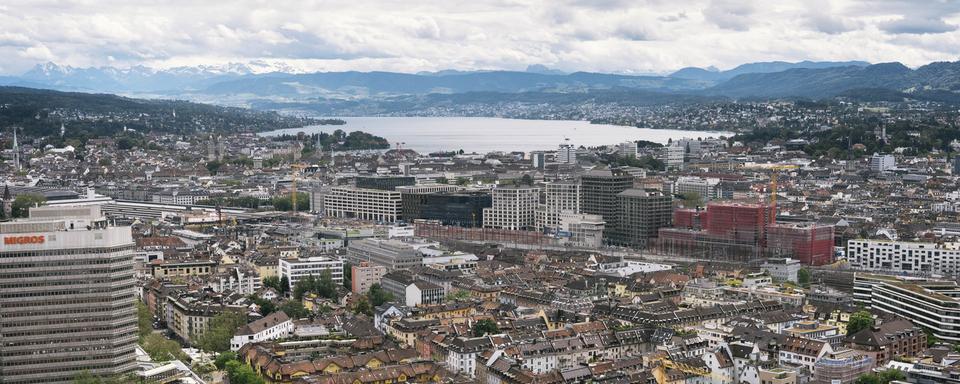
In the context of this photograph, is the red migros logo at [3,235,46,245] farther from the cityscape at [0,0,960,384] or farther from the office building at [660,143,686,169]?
the office building at [660,143,686,169]

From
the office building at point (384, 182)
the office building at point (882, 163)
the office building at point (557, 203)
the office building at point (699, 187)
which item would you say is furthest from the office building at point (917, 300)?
the office building at point (882, 163)

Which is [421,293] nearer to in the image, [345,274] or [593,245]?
[345,274]

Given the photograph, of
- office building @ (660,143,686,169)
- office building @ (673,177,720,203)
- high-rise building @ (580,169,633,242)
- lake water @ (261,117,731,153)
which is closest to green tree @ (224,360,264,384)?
high-rise building @ (580,169,633,242)

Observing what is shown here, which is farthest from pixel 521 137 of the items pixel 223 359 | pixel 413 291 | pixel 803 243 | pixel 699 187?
pixel 223 359

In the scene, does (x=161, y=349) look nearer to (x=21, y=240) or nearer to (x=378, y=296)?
(x=21, y=240)

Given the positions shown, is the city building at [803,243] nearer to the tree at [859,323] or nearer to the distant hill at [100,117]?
the tree at [859,323]

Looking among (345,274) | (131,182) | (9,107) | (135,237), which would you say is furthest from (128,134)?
(345,274)
